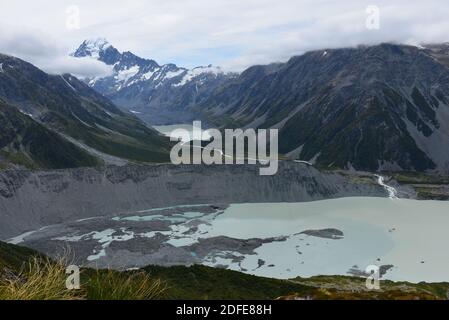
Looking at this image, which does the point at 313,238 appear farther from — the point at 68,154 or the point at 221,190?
the point at 68,154

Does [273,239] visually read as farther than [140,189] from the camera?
No

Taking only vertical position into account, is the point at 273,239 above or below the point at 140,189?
below

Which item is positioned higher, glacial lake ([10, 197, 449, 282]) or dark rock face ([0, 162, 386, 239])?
dark rock face ([0, 162, 386, 239])

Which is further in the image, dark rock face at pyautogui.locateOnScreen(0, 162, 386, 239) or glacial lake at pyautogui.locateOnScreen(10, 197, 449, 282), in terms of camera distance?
dark rock face at pyautogui.locateOnScreen(0, 162, 386, 239)
